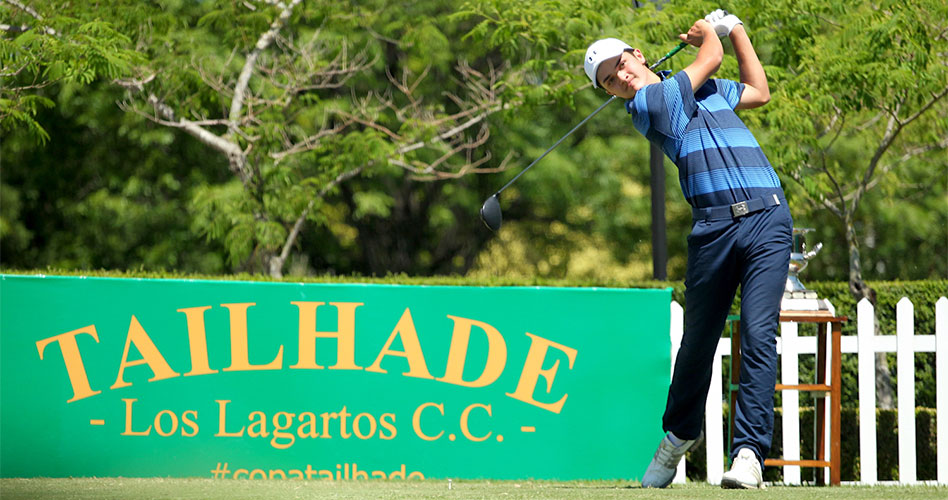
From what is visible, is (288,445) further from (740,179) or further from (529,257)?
(529,257)

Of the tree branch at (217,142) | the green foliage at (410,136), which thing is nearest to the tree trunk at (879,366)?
the green foliage at (410,136)

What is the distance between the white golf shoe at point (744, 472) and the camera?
3605mm

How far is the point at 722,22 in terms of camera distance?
3.92 metres

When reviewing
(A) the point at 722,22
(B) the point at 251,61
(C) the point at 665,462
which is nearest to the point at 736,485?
(C) the point at 665,462

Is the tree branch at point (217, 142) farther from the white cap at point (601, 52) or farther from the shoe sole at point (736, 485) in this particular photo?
the shoe sole at point (736, 485)

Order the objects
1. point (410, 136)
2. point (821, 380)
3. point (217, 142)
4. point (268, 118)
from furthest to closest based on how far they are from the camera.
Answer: point (217, 142) < point (410, 136) < point (268, 118) < point (821, 380)

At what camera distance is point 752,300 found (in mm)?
3697

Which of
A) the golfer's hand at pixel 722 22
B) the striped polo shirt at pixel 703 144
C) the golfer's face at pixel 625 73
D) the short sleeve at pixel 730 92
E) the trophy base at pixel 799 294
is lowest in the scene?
the trophy base at pixel 799 294

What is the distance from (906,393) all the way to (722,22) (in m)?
2.62

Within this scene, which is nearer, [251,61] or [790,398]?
[790,398]

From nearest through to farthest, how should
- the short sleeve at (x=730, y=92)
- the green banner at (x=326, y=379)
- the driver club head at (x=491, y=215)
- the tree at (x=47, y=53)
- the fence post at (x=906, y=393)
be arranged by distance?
1. the short sleeve at (x=730, y=92)
2. the driver club head at (x=491, y=215)
3. the green banner at (x=326, y=379)
4. the fence post at (x=906, y=393)
5. the tree at (x=47, y=53)

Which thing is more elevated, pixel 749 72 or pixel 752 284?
pixel 749 72

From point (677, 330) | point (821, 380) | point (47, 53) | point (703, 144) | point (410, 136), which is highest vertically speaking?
point (47, 53)

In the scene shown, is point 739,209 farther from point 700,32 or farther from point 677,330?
point 677,330
